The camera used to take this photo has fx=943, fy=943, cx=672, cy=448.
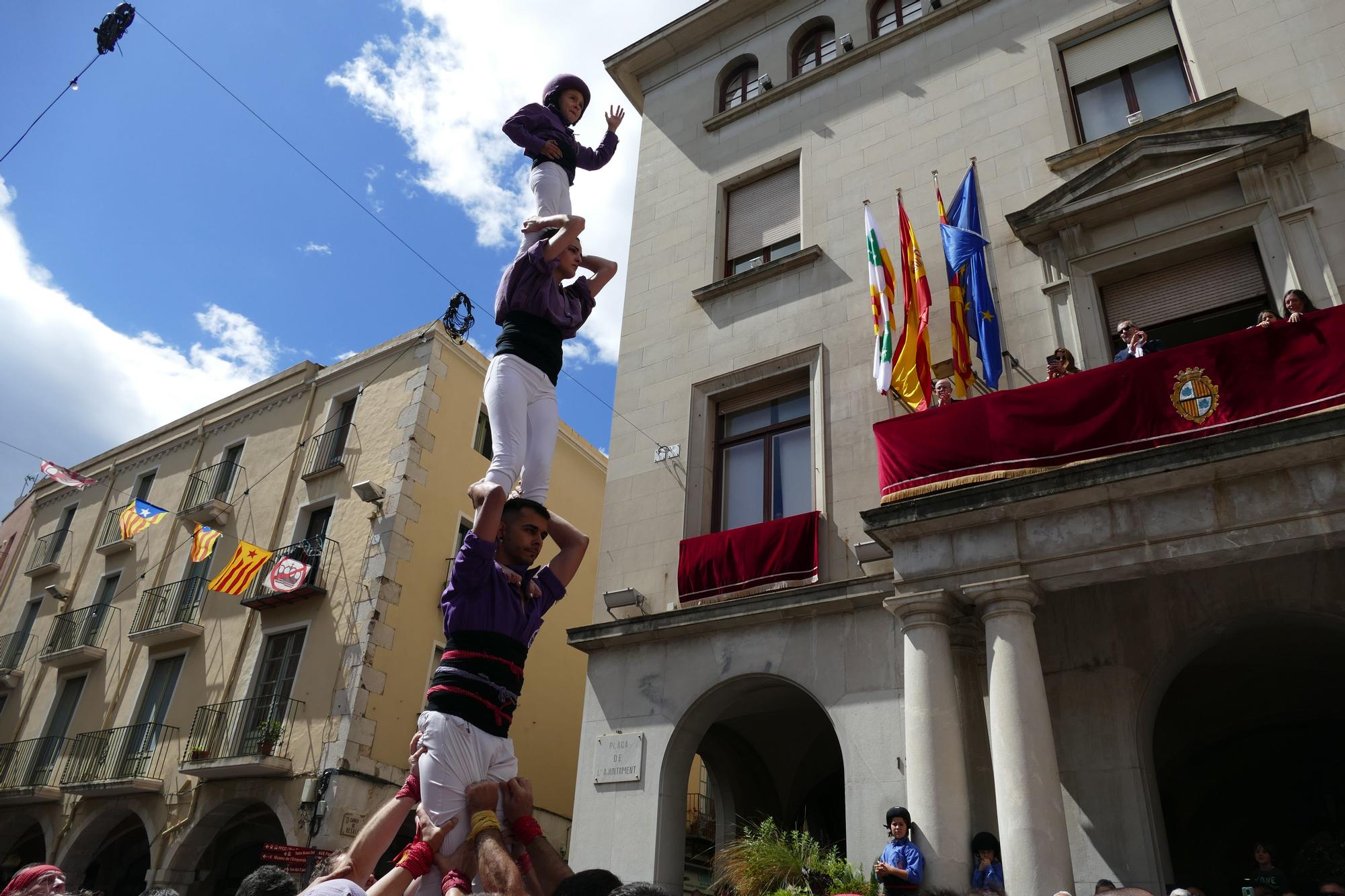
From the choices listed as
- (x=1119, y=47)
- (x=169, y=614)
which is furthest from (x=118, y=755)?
(x=1119, y=47)

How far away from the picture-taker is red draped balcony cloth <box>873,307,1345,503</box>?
8.73 meters

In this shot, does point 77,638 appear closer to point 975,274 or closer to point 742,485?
point 742,485

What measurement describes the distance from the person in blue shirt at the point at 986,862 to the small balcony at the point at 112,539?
1026 inches

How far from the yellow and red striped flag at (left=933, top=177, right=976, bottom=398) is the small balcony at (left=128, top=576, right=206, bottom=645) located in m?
19.7

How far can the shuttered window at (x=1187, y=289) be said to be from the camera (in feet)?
37.3

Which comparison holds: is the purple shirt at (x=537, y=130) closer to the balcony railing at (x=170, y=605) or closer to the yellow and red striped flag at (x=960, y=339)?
the yellow and red striped flag at (x=960, y=339)

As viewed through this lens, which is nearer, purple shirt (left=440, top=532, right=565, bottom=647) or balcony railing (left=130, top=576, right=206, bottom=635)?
purple shirt (left=440, top=532, right=565, bottom=647)

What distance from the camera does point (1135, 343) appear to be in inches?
408

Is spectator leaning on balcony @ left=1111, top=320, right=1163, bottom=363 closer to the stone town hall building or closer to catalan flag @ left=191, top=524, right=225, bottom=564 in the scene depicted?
the stone town hall building

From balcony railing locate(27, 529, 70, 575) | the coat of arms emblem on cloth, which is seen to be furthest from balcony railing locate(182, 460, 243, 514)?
the coat of arms emblem on cloth

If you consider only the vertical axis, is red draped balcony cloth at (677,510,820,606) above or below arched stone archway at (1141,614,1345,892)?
above

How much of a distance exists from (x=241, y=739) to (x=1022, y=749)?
58.3 ft

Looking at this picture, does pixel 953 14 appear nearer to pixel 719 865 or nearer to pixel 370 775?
pixel 719 865

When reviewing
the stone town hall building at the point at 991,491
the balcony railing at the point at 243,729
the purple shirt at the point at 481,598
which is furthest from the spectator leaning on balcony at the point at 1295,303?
the balcony railing at the point at 243,729
